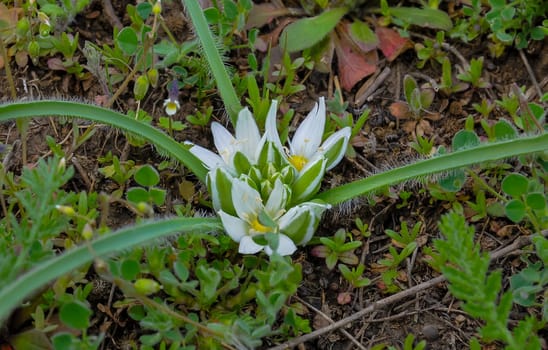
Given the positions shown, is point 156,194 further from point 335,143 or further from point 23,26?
point 23,26

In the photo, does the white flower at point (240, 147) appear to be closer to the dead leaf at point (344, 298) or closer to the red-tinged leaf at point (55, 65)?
the dead leaf at point (344, 298)

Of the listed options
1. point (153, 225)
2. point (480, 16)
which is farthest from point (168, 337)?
point (480, 16)

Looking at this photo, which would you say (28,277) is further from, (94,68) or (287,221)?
(94,68)

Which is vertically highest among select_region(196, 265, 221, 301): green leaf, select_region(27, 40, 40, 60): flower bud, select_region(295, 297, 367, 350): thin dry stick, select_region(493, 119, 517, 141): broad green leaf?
select_region(27, 40, 40, 60): flower bud

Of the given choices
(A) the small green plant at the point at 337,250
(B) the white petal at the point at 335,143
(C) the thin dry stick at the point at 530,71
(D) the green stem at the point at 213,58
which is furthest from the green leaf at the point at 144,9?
(C) the thin dry stick at the point at 530,71

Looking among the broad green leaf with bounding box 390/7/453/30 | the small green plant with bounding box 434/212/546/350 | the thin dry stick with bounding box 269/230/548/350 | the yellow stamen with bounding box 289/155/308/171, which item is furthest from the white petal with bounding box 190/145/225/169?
the broad green leaf with bounding box 390/7/453/30

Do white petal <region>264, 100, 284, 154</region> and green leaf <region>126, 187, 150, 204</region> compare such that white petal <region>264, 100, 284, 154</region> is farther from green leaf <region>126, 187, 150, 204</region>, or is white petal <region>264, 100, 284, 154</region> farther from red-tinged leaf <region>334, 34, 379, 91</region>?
red-tinged leaf <region>334, 34, 379, 91</region>
